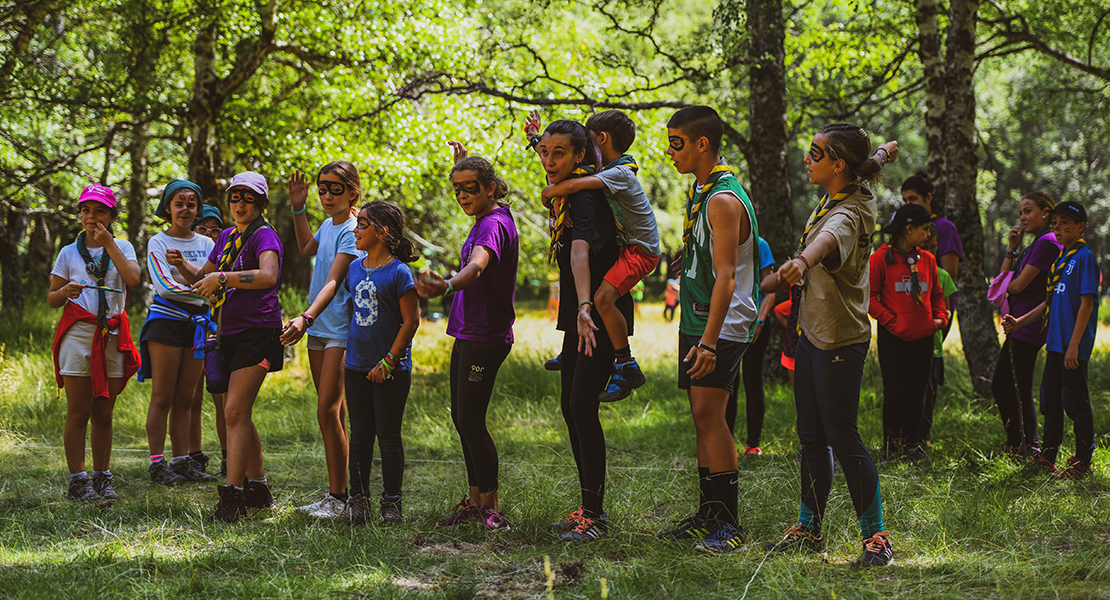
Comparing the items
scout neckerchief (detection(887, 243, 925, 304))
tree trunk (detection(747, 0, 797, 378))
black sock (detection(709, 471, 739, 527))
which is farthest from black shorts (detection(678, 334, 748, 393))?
tree trunk (detection(747, 0, 797, 378))

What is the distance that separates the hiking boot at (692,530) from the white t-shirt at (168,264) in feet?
10.9

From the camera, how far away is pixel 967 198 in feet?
25.3

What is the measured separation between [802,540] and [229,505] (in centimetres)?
290

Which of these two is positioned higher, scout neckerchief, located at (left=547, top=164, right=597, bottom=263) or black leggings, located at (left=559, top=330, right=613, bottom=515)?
scout neckerchief, located at (left=547, top=164, right=597, bottom=263)

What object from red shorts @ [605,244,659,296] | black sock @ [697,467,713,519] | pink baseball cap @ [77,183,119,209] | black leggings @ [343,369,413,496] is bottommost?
black sock @ [697,467,713,519]

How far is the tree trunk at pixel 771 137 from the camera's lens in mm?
8539

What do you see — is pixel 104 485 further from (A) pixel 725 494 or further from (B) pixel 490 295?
(A) pixel 725 494

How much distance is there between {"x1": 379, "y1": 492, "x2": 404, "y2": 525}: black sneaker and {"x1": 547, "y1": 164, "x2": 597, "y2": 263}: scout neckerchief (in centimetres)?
157

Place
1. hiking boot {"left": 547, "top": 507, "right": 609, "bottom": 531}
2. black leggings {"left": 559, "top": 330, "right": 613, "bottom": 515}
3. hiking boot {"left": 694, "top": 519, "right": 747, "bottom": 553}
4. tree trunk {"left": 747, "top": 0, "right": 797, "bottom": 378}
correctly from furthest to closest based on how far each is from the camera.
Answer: tree trunk {"left": 747, "top": 0, "right": 797, "bottom": 378} → hiking boot {"left": 547, "top": 507, "right": 609, "bottom": 531} → black leggings {"left": 559, "top": 330, "right": 613, "bottom": 515} → hiking boot {"left": 694, "top": 519, "right": 747, "bottom": 553}

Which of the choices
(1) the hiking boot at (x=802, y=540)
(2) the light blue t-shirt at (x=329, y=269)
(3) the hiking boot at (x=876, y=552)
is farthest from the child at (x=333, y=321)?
(3) the hiking boot at (x=876, y=552)

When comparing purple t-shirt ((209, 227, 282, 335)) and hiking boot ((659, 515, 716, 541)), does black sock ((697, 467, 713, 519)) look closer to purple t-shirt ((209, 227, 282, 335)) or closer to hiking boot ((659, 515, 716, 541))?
hiking boot ((659, 515, 716, 541))

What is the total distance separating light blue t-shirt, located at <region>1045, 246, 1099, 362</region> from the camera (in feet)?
16.1

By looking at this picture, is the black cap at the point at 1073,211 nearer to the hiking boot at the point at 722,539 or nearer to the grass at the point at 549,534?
the grass at the point at 549,534

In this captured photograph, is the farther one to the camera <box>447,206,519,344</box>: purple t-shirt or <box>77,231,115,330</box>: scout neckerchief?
<box>77,231,115,330</box>: scout neckerchief
